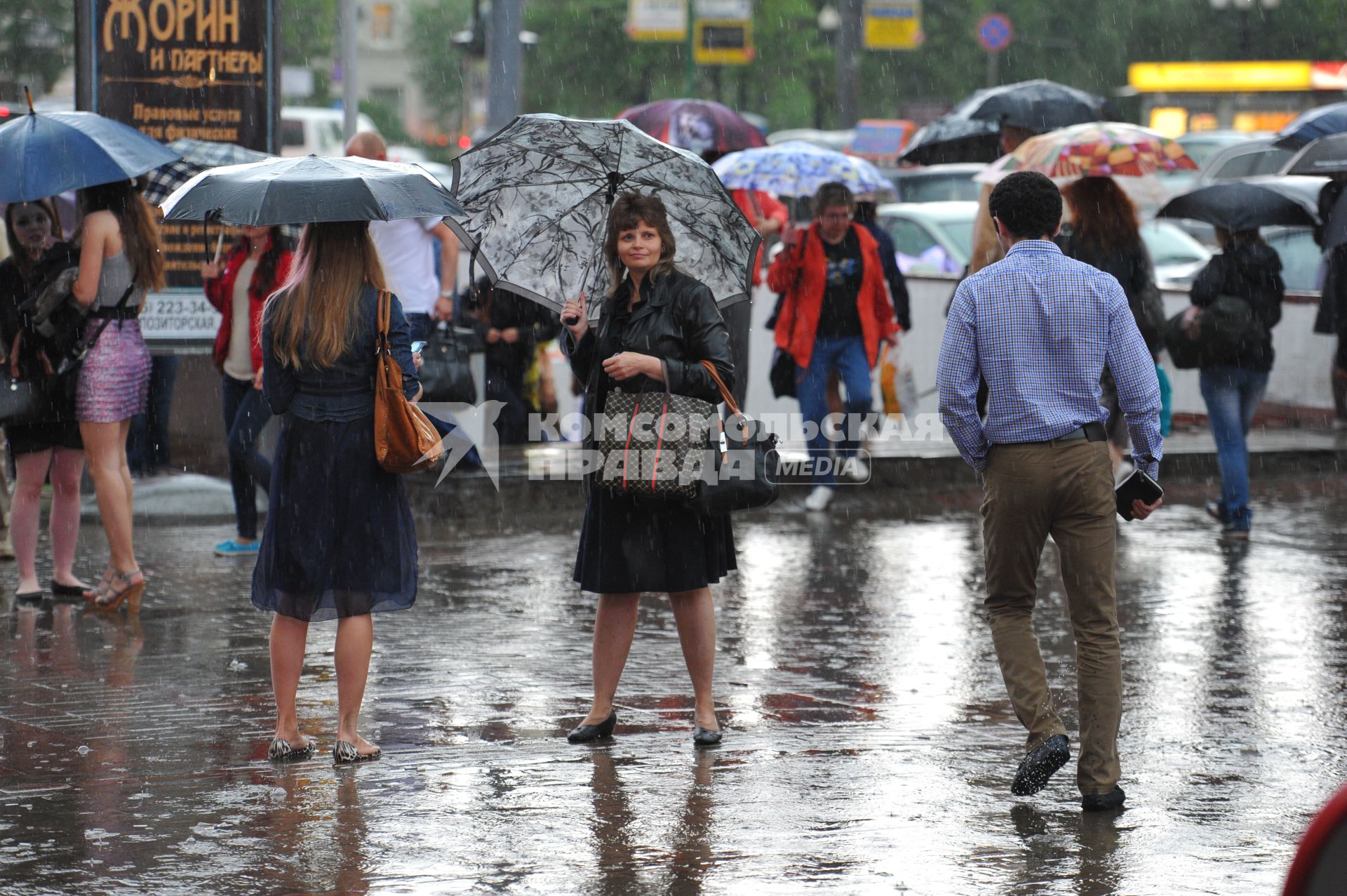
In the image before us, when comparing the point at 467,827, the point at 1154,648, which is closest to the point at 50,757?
the point at 467,827

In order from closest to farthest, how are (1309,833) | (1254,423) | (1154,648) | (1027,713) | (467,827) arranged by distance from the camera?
(1309,833) < (467,827) < (1027,713) < (1154,648) < (1254,423)

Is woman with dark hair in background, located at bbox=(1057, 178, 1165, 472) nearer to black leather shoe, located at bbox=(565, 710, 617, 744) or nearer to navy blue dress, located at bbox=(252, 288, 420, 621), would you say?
black leather shoe, located at bbox=(565, 710, 617, 744)

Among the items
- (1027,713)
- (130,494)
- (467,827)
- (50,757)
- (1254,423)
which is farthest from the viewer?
(1254,423)

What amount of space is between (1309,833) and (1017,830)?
2.91 m

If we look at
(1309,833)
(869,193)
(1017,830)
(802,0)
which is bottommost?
(1017,830)

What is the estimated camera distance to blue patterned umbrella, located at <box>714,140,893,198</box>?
39.3 feet

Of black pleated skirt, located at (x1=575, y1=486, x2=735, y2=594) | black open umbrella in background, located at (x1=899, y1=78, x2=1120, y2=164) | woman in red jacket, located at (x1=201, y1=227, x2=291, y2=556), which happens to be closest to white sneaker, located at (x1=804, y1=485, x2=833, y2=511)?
black open umbrella in background, located at (x1=899, y1=78, x2=1120, y2=164)

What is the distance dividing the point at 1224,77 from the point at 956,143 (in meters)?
28.3

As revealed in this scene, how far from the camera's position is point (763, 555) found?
10.1m

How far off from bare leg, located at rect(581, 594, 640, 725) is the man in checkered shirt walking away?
1299 mm

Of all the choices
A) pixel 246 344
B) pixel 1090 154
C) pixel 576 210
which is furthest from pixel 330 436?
pixel 1090 154

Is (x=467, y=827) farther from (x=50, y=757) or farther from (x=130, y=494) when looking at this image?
(x=130, y=494)

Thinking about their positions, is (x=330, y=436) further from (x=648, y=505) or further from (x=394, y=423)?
(x=648, y=505)

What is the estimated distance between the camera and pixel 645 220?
246 inches
